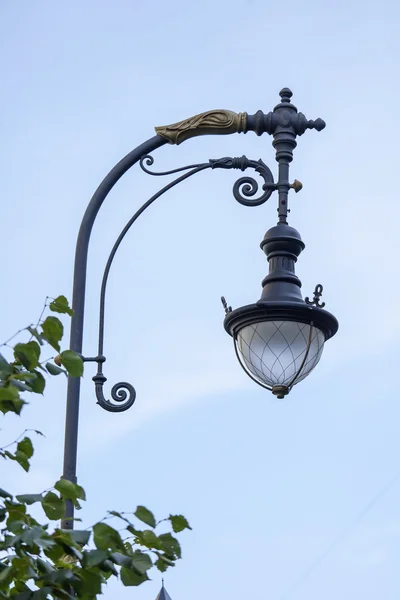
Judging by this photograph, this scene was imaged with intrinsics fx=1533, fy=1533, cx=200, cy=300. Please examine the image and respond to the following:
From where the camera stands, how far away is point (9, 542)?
6051mm

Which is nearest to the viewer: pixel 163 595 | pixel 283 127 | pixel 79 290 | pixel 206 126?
pixel 79 290

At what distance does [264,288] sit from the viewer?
383 inches

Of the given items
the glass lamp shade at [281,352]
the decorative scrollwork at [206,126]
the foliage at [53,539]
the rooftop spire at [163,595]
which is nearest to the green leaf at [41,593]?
the foliage at [53,539]

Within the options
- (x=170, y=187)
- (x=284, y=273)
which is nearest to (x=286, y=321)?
(x=284, y=273)

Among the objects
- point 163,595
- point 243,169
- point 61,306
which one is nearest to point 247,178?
point 243,169

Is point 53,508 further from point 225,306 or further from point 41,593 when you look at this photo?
point 225,306

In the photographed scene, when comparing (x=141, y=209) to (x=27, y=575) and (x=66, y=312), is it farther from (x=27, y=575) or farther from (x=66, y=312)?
(x=27, y=575)

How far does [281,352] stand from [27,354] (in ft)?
9.50

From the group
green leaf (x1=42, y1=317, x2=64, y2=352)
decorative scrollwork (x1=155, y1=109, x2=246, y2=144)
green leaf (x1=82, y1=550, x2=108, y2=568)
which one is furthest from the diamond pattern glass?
green leaf (x1=82, y1=550, x2=108, y2=568)

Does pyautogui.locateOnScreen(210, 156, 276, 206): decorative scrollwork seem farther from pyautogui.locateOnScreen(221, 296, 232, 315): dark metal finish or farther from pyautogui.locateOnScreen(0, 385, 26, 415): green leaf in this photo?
pyautogui.locateOnScreen(0, 385, 26, 415): green leaf

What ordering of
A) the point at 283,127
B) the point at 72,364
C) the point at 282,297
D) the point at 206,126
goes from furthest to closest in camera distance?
the point at 206,126, the point at 283,127, the point at 282,297, the point at 72,364

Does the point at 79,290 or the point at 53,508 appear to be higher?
the point at 79,290

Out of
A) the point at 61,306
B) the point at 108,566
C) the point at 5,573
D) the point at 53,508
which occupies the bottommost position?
the point at 5,573

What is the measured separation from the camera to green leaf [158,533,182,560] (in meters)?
6.57
